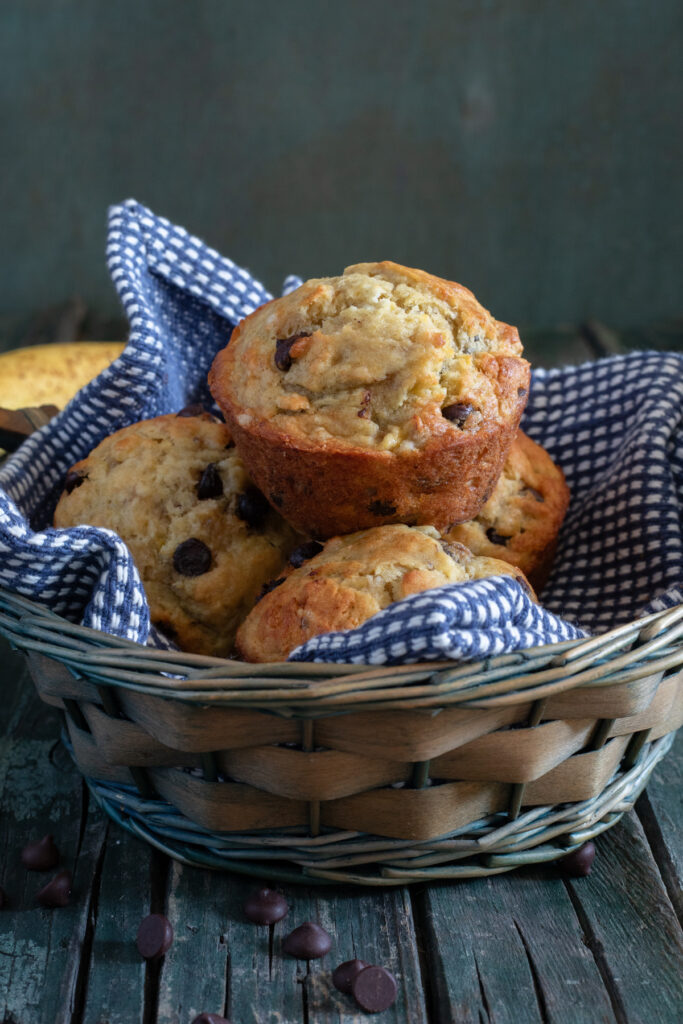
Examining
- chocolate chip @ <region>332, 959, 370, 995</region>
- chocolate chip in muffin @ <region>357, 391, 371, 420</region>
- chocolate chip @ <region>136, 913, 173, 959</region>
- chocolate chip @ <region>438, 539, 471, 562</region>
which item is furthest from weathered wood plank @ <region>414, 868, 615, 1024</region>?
chocolate chip in muffin @ <region>357, 391, 371, 420</region>

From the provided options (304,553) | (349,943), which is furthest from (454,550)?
(349,943)

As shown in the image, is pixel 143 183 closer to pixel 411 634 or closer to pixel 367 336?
pixel 367 336

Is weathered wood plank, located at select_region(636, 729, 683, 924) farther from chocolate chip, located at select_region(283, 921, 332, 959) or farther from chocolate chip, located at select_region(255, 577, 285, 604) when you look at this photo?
chocolate chip, located at select_region(255, 577, 285, 604)

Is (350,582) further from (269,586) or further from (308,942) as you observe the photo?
(308,942)

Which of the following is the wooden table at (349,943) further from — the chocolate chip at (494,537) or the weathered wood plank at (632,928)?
the chocolate chip at (494,537)

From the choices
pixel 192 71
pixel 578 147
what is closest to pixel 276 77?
pixel 192 71
